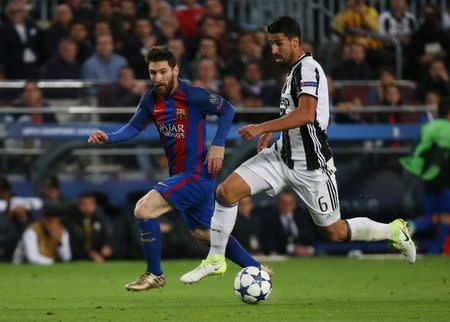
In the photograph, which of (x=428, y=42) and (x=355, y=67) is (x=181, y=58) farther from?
(x=428, y=42)

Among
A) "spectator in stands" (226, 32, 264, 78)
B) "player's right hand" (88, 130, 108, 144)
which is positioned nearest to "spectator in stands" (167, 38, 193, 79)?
"spectator in stands" (226, 32, 264, 78)

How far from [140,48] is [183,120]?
926 centimetres

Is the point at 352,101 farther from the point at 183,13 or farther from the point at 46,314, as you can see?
the point at 46,314

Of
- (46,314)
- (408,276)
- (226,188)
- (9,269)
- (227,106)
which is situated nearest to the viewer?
(46,314)

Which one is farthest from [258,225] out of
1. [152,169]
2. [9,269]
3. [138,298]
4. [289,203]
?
[138,298]

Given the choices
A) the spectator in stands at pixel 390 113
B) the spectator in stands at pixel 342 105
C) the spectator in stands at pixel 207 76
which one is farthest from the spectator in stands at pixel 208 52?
the spectator in stands at pixel 390 113

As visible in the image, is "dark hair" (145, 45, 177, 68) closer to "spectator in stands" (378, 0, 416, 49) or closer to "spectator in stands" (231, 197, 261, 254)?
"spectator in stands" (231, 197, 261, 254)

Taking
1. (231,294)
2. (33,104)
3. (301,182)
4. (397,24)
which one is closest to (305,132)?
(301,182)

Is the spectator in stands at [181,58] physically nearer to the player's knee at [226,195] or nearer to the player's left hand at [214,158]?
the player's left hand at [214,158]

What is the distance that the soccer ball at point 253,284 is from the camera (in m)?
10.3

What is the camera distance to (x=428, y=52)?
→ 21156 millimetres

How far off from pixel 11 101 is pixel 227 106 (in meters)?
8.35

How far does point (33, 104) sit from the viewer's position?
61.5 ft

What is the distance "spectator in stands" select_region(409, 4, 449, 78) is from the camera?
21062 millimetres
